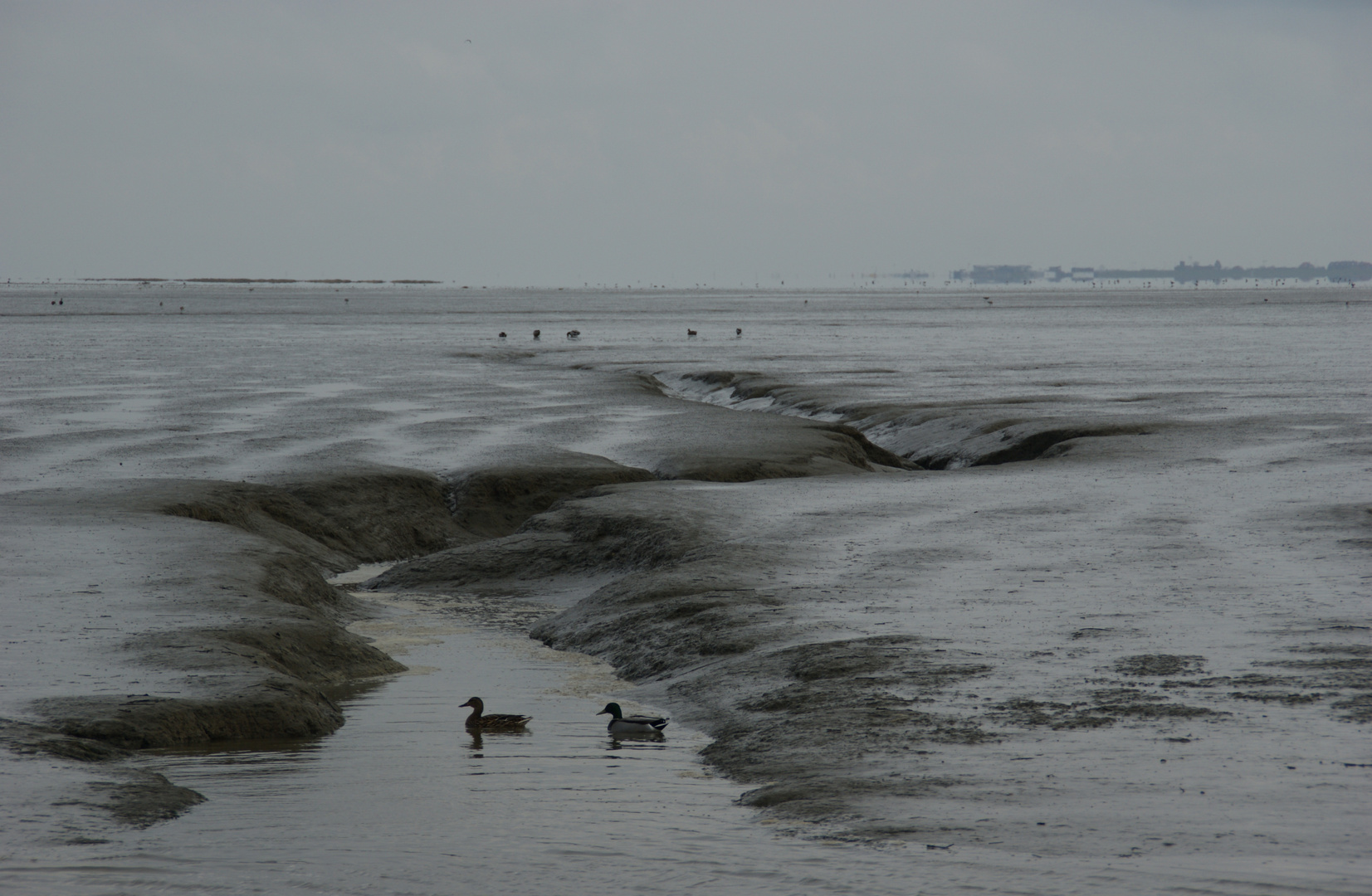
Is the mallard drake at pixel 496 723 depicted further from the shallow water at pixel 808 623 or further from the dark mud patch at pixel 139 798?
the dark mud patch at pixel 139 798

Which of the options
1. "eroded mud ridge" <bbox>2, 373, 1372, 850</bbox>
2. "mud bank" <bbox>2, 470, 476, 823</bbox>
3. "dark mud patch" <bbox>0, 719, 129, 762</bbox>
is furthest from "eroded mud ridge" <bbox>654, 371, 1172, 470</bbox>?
"dark mud patch" <bbox>0, 719, 129, 762</bbox>

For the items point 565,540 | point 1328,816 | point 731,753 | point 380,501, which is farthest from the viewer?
point 380,501

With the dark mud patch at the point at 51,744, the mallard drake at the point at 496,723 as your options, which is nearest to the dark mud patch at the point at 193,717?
the dark mud patch at the point at 51,744

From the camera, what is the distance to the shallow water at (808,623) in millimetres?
6582

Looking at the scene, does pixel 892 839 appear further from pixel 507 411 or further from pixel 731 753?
pixel 507 411

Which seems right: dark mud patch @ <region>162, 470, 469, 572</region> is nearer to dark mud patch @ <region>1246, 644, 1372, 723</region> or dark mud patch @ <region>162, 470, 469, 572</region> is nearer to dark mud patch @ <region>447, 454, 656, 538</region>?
dark mud patch @ <region>447, 454, 656, 538</region>

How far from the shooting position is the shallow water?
21.6 feet

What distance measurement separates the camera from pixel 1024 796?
7.34m

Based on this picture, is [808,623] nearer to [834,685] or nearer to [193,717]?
[834,685]

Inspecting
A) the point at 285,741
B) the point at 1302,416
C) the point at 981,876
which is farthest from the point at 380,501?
the point at 1302,416

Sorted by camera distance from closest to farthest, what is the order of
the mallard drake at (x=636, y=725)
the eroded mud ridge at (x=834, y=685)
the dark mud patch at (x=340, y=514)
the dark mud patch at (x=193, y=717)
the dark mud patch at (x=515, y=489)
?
the eroded mud ridge at (x=834, y=685), the dark mud patch at (x=193, y=717), the mallard drake at (x=636, y=725), the dark mud patch at (x=340, y=514), the dark mud patch at (x=515, y=489)

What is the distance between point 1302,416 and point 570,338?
46378 mm

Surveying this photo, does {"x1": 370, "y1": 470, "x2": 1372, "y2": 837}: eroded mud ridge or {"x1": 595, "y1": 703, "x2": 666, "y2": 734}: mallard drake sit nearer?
{"x1": 370, "y1": 470, "x2": 1372, "y2": 837}: eroded mud ridge

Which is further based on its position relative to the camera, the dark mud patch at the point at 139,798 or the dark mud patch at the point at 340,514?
the dark mud patch at the point at 340,514
